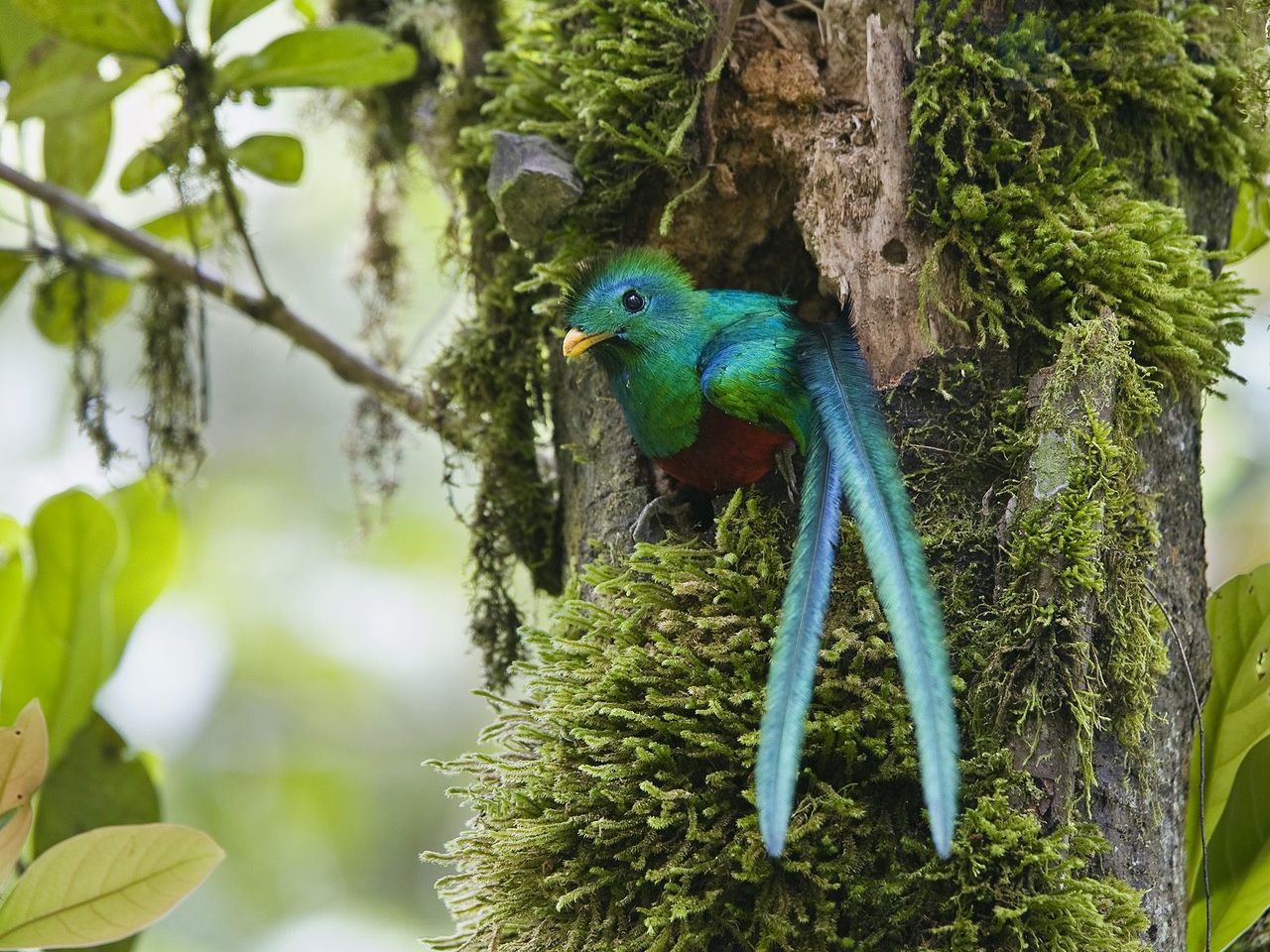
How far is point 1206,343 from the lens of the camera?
211cm

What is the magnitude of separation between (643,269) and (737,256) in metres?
0.32

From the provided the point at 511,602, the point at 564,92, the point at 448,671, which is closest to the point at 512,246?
the point at 564,92

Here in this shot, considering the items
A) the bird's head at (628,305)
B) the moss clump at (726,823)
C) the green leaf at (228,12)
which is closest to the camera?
the moss clump at (726,823)

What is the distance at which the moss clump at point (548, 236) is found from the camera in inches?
94.1

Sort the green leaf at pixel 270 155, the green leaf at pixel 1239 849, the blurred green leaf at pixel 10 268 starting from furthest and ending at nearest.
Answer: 1. the blurred green leaf at pixel 10 268
2. the green leaf at pixel 270 155
3. the green leaf at pixel 1239 849

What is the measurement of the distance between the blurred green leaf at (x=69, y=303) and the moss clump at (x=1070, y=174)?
234cm

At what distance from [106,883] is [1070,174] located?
203 centimetres

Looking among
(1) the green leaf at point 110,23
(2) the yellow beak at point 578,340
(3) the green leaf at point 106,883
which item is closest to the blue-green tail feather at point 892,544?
(2) the yellow beak at point 578,340

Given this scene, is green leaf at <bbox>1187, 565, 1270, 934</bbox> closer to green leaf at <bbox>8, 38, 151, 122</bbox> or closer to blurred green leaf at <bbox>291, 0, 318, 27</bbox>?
green leaf at <bbox>8, 38, 151, 122</bbox>

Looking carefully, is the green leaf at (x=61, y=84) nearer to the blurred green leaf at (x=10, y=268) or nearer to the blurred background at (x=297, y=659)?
the blurred green leaf at (x=10, y=268)

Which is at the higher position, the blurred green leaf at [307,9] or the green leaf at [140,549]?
the blurred green leaf at [307,9]

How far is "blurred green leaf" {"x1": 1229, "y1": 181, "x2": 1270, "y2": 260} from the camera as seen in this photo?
2.62 m

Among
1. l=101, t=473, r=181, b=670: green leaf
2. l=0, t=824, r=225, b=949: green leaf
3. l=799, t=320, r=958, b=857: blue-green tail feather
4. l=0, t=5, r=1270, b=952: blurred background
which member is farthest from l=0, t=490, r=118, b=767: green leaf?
l=0, t=5, r=1270, b=952: blurred background

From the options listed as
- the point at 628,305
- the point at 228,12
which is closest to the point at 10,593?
the point at 228,12
